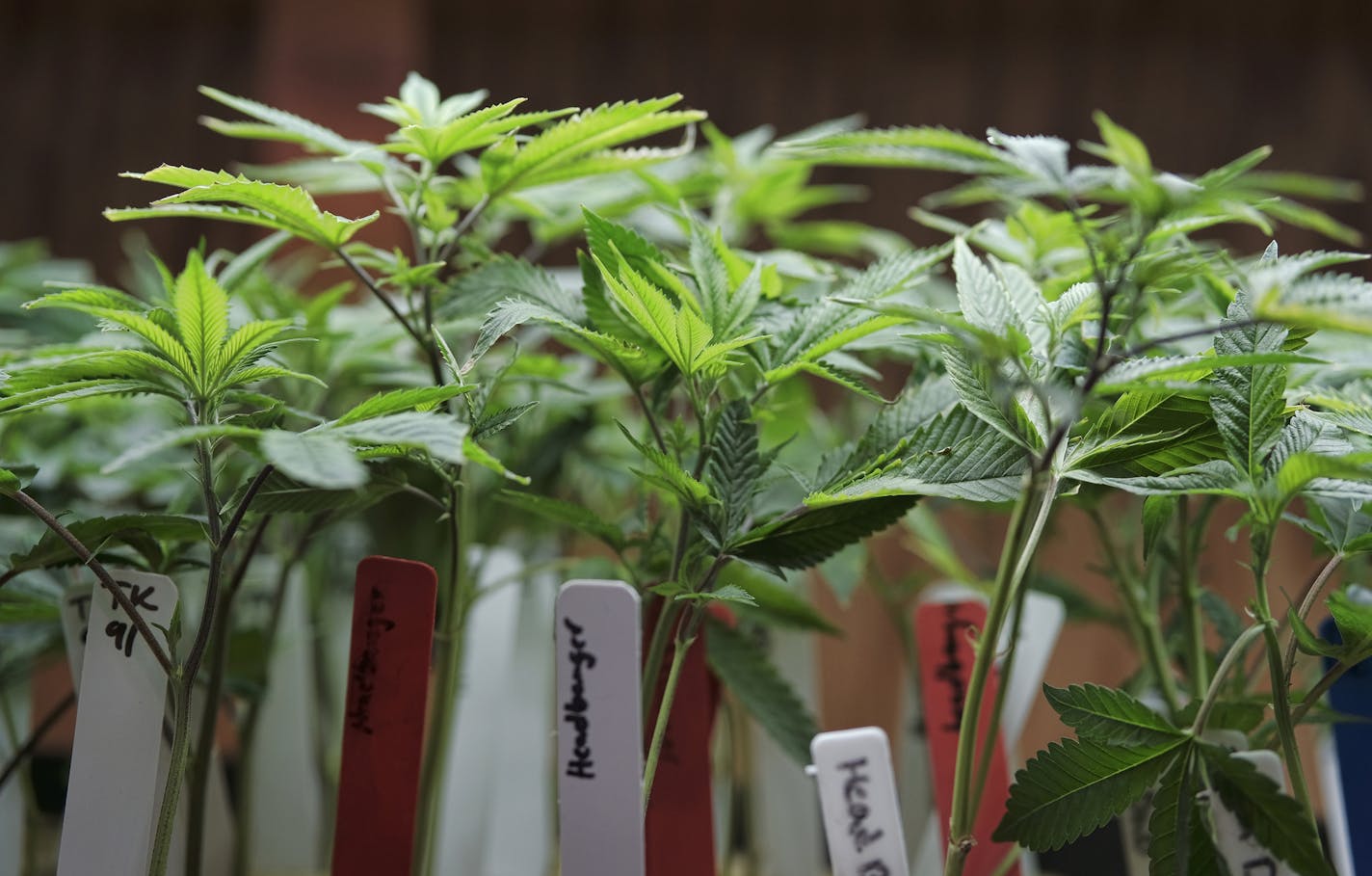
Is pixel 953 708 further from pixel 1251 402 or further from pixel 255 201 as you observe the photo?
pixel 255 201

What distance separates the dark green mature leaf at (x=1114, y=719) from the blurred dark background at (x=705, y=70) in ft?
3.48

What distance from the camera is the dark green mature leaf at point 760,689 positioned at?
665 mm

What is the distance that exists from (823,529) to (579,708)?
0.17m

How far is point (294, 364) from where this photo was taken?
32.5 inches

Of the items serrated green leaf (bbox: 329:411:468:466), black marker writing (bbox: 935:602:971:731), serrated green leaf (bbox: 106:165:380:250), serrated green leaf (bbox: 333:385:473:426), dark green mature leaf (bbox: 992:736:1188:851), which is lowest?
dark green mature leaf (bbox: 992:736:1188:851)

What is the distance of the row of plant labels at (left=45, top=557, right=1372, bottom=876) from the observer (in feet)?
1.81

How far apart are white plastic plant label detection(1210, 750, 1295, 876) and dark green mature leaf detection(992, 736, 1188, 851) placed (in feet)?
0.21

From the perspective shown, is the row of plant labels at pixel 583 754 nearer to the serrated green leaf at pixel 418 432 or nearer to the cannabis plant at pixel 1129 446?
the cannabis plant at pixel 1129 446

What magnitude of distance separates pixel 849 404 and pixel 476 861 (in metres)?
0.62

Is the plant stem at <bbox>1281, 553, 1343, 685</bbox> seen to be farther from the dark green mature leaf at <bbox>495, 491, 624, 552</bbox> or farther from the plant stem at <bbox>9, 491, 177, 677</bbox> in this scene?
the plant stem at <bbox>9, 491, 177, 677</bbox>

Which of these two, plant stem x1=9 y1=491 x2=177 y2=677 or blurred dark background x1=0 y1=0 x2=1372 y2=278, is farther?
blurred dark background x1=0 y1=0 x2=1372 y2=278

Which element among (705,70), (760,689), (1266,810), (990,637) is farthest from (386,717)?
(705,70)


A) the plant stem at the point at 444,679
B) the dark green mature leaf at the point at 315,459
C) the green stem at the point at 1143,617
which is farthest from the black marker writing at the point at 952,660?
the dark green mature leaf at the point at 315,459

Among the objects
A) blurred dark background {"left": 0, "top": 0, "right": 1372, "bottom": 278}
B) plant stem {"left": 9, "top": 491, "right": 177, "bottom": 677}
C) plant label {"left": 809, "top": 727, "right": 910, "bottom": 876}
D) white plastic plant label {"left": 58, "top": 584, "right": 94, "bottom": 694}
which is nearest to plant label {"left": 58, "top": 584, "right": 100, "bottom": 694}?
white plastic plant label {"left": 58, "top": 584, "right": 94, "bottom": 694}
